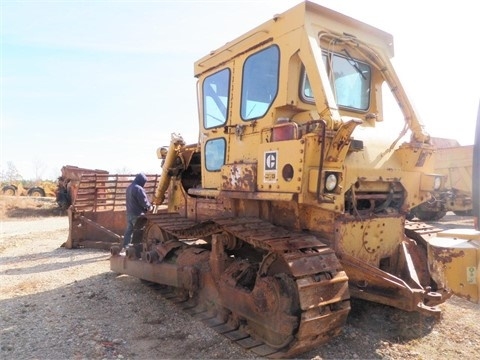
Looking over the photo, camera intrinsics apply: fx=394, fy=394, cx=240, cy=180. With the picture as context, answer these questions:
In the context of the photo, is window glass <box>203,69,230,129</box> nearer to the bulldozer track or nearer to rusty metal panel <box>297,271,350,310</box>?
the bulldozer track

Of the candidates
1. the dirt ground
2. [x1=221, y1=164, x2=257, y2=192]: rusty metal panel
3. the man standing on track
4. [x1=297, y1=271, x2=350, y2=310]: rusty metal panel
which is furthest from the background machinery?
[x1=297, y1=271, x2=350, y2=310]: rusty metal panel

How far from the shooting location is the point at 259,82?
4438 mm

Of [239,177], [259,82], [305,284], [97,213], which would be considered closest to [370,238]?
[305,284]

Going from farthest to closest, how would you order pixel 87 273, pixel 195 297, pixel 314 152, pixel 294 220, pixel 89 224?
pixel 89 224 → pixel 87 273 → pixel 195 297 → pixel 294 220 → pixel 314 152

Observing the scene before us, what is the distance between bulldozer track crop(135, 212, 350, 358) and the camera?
3.21 metres

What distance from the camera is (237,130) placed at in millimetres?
4547

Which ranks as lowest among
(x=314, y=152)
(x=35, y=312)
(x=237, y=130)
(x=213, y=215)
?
(x=35, y=312)

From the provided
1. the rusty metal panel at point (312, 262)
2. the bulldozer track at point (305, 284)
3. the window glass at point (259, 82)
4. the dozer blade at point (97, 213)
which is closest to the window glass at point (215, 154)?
the window glass at point (259, 82)

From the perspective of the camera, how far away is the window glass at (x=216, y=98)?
495 centimetres

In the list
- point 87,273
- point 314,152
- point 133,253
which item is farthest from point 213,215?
point 87,273

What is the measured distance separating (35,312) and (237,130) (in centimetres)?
342

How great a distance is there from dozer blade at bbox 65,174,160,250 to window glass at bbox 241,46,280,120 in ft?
19.1

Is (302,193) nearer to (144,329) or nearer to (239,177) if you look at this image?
(239,177)

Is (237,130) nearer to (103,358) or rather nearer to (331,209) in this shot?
(331,209)
